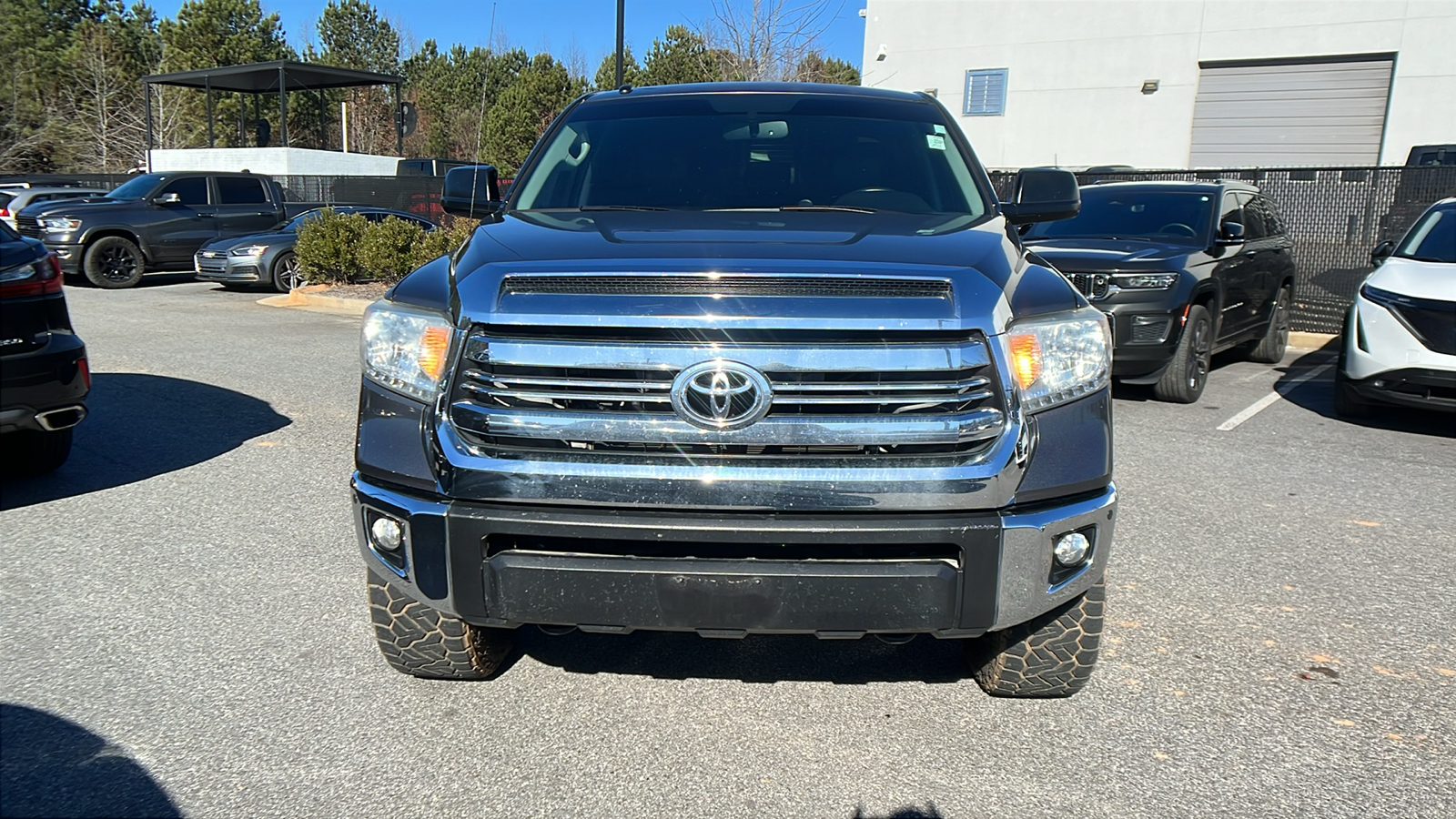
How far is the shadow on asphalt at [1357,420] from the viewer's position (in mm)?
7680

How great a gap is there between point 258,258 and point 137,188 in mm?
3556

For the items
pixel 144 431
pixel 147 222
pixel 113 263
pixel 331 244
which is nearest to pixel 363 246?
pixel 331 244

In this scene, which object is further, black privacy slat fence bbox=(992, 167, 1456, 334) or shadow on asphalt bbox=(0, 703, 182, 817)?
black privacy slat fence bbox=(992, 167, 1456, 334)

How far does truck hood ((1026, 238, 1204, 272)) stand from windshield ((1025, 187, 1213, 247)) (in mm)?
276

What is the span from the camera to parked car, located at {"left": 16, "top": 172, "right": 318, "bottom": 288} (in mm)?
16266

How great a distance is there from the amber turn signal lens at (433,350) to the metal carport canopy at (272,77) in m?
26.9

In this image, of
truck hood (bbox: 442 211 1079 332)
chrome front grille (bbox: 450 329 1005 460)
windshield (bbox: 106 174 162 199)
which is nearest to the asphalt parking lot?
chrome front grille (bbox: 450 329 1005 460)

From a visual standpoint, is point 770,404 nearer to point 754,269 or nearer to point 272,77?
point 754,269

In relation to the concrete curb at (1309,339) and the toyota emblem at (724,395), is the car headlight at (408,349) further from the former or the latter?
the concrete curb at (1309,339)

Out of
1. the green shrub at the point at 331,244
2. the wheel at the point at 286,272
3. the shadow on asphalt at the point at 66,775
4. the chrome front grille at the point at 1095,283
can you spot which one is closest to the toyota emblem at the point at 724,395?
the shadow on asphalt at the point at 66,775

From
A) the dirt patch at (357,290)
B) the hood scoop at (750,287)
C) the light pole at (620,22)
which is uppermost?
the light pole at (620,22)

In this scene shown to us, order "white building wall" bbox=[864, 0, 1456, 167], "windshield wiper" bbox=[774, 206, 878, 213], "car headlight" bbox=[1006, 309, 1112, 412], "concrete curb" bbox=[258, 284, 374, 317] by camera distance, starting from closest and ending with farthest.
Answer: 1. "car headlight" bbox=[1006, 309, 1112, 412]
2. "windshield wiper" bbox=[774, 206, 878, 213]
3. "concrete curb" bbox=[258, 284, 374, 317]
4. "white building wall" bbox=[864, 0, 1456, 167]

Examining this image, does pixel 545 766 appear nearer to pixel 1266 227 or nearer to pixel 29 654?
pixel 29 654

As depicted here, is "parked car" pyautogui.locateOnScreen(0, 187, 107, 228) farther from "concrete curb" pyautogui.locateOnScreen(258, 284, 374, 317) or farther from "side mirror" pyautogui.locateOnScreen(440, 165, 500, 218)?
"side mirror" pyautogui.locateOnScreen(440, 165, 500, 218)
